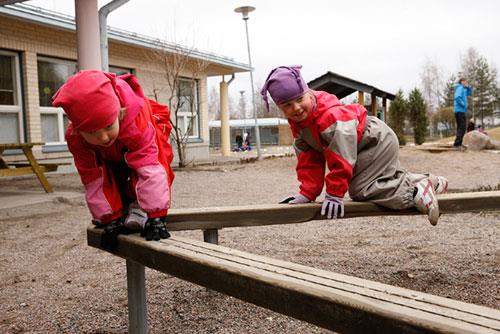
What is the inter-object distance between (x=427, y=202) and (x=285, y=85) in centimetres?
98

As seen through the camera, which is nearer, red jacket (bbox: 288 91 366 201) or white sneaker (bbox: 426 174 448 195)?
red jacket (bbox: 288 91 366 201)

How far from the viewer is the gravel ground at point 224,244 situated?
2.66 m

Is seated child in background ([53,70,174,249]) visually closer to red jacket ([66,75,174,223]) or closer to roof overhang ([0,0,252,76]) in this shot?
red jacket ([66,75,174,223])

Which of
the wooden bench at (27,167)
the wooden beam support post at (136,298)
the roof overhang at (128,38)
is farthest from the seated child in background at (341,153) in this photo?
the roof overhang at (128,38)

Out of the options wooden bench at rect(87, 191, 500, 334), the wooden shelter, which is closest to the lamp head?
the wooden shelter

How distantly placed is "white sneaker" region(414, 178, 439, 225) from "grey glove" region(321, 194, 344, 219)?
43 cm

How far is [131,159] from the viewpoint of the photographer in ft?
6.66

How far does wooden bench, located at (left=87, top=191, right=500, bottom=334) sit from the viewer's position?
117 cm

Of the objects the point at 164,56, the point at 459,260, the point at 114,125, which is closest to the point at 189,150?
the point at 164,56

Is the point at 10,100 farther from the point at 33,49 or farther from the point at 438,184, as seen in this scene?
the point at 438,184

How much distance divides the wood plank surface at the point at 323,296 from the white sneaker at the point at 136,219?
28 cm

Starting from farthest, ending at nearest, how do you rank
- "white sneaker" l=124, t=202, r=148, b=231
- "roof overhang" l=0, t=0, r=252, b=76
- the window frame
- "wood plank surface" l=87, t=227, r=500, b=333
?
the window frame, "roof overhang" l=0, t=0, r=252, b=76, "white sneaker" l=124, t=202, r=148, b=231, "wood plank surface" l=87, t=227, r=500, b=333

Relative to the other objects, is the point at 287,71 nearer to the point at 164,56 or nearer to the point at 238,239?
the point at 238,239

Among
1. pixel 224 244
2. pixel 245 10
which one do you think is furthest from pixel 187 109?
pixel 224 244
